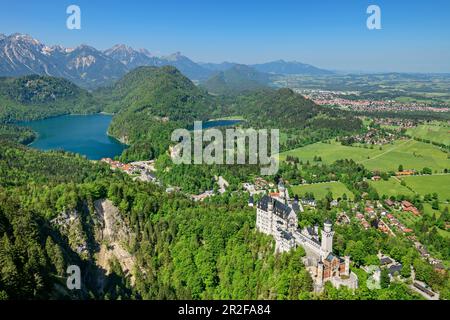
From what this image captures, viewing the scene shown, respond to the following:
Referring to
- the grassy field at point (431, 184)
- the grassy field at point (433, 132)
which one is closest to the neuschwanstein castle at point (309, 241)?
the grassy field at point (431, 184)

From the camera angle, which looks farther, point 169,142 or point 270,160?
point 169,142

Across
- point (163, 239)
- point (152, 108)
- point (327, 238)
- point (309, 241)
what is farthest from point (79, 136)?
point (327, 238)

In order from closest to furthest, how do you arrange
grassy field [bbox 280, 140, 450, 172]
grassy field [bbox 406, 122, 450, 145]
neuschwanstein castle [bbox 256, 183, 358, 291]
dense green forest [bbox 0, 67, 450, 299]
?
dense green forest [bbox 0, 67, 450, 299] → neuschwanstein castle [bbox 256, 183, 358, 291] → grassy field [bbox 280, 140, 450, 172] → grassy field [bbox 406, 122, 450, 145]

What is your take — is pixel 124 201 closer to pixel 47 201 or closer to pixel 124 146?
pixel 47 201

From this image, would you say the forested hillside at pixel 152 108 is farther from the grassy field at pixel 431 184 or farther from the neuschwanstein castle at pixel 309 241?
the neuschwanstein castle at pixel 309 241

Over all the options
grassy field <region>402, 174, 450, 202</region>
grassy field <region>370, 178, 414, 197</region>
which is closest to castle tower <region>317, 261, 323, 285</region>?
grassy field <region>370, 178, 414, 197</region>

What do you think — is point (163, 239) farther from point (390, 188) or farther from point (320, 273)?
point (390, 188)

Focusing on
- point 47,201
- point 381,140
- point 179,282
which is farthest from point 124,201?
point 381,140

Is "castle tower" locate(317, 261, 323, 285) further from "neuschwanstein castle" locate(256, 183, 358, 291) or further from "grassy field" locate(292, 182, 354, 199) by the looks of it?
"grassy field" locate(292, 182, 354, 199)
